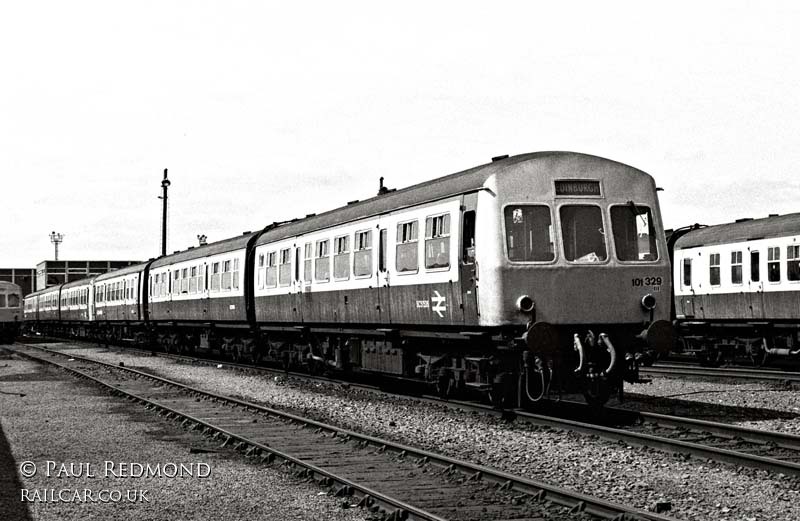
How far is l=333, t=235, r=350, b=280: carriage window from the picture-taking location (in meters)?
18.8

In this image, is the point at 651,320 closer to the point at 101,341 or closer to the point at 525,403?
the point at 525,403

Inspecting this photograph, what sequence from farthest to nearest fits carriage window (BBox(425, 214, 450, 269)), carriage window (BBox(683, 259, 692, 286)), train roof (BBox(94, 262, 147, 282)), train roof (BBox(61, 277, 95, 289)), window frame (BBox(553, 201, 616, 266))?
train roof (BBox(61, 277, 95, 289))
train roof (BBox(94, 262, 147, 282))
carriage window (BBox(683, 259, 692, 286))
carriage window (BBox(425, 214, 450, 269))
window frame (BBox(553, 201, 616, 266))

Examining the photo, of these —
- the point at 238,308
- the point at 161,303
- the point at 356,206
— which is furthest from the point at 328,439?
the point at 161,303

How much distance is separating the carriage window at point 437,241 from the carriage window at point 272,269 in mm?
8953

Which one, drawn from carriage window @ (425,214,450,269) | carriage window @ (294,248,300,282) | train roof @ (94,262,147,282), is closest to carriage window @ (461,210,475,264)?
carriage window @ (425,214,450,269)

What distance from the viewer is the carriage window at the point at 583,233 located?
13500mm

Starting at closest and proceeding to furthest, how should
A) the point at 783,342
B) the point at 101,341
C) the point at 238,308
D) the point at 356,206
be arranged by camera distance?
the point at 356,206
the point at 783,342
the point at 238,308
the point at 101,341

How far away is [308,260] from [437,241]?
6691mm

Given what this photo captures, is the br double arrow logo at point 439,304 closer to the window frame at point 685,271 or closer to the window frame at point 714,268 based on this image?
the window frame at point 714,268

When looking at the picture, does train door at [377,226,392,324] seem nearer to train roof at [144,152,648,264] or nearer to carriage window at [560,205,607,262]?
train roof at [144,152,648,264]

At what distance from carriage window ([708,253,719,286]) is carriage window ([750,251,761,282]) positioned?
163cm

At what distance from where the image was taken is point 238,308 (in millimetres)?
26984

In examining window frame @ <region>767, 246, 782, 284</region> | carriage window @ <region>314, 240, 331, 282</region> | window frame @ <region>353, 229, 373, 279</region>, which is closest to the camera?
window frame @ <region>353, 229, 373, 279</region>

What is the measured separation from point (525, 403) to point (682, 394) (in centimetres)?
398
